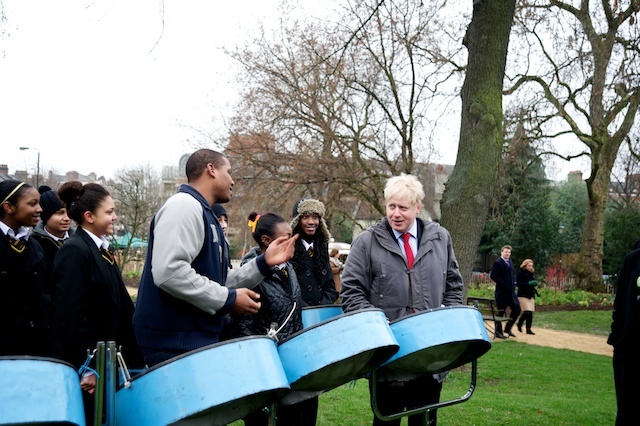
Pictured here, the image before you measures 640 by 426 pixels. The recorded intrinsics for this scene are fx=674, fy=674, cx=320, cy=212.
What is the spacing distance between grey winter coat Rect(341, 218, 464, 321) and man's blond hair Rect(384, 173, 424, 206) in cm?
15

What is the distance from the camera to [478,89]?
534cm

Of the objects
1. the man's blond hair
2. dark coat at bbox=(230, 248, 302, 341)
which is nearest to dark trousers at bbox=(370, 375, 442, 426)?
dark coat at bbox=(230, 248, 302, 341)

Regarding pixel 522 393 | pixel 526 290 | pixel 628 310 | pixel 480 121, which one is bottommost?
pixel 522 393

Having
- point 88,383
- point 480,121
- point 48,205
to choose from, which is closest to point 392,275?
point 88,383

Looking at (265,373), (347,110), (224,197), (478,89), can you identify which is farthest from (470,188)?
(347,110)

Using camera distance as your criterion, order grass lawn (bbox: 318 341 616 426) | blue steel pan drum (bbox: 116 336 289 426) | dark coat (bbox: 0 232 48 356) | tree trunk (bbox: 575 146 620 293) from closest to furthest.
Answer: blue steel pan drum (bbox: 116 336 289 426) < dark coat (bbox: 0 232 48 356) < grass lawn (bbox: 318 341 616 426) < tree trunk (bbox: 575 146 620 293)

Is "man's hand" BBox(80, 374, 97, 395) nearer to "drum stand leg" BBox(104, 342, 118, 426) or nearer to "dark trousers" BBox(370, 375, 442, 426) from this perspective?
"drum stand leg" BBox(104, 342, 118, 426)

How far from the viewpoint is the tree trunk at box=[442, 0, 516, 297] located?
529 cm

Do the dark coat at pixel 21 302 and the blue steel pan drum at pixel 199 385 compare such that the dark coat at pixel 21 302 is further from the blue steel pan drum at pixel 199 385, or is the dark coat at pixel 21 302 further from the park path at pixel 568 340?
the park path at pixel 568 340

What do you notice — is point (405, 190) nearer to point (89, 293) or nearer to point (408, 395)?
point (408, 395)

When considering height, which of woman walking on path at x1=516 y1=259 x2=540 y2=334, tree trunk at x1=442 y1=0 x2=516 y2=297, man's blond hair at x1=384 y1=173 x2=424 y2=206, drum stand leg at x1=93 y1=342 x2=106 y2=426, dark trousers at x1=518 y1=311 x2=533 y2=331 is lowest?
dark trousers at x1=518 y1=311 x2=533 y2=331

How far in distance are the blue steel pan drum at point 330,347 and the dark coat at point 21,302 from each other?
4.22ft

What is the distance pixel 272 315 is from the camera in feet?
9.18

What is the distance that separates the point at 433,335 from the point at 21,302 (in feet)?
5.50
